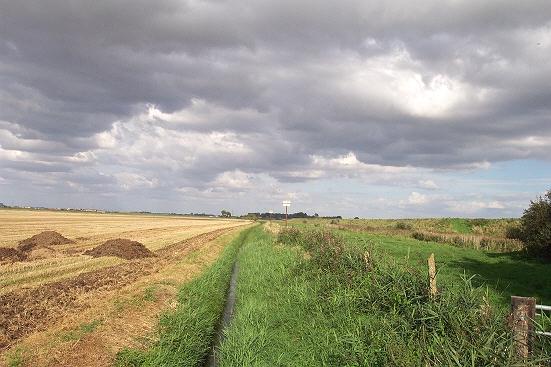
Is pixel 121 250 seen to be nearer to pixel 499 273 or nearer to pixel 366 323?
pixel 366 323

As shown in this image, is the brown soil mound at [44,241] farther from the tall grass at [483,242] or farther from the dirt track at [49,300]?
the tall grass at [483,242]

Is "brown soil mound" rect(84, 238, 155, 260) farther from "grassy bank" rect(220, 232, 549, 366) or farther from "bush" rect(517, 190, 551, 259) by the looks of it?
"bush" rect(517, 190, 551, 259)

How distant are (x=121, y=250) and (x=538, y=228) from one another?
3158cm

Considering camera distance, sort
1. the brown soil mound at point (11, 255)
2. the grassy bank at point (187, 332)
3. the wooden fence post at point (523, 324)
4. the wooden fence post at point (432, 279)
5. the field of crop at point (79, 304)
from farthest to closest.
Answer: the brown soil mound at point (11, 255) < the grassy bank at point (187, 332) < the field of crop at point (79, 304) < the wooden fence post at point (432, 279) < the wooden fence post at point (523, 324)

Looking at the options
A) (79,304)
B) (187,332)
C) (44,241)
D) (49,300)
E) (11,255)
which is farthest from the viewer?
(44,241)

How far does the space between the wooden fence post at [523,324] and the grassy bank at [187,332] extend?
7.43 meters

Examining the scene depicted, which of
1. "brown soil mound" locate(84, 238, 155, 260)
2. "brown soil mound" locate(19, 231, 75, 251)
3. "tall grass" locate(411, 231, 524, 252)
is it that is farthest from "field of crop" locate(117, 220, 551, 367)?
"tall grass" locate(411, 231, 524, 252)

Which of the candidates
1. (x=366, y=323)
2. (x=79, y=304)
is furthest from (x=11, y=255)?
(x=366, y=323)

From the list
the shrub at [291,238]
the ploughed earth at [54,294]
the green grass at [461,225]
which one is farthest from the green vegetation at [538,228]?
the green grass at [461,225]

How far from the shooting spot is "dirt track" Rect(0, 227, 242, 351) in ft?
38.1

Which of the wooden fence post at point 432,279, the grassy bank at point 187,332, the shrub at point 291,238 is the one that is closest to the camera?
the wooden fence post at point 432,279

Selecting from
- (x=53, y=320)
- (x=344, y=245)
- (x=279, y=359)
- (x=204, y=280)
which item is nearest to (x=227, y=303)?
(x=204, y=280)

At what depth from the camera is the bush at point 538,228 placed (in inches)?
1206

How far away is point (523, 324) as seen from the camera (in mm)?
7191
